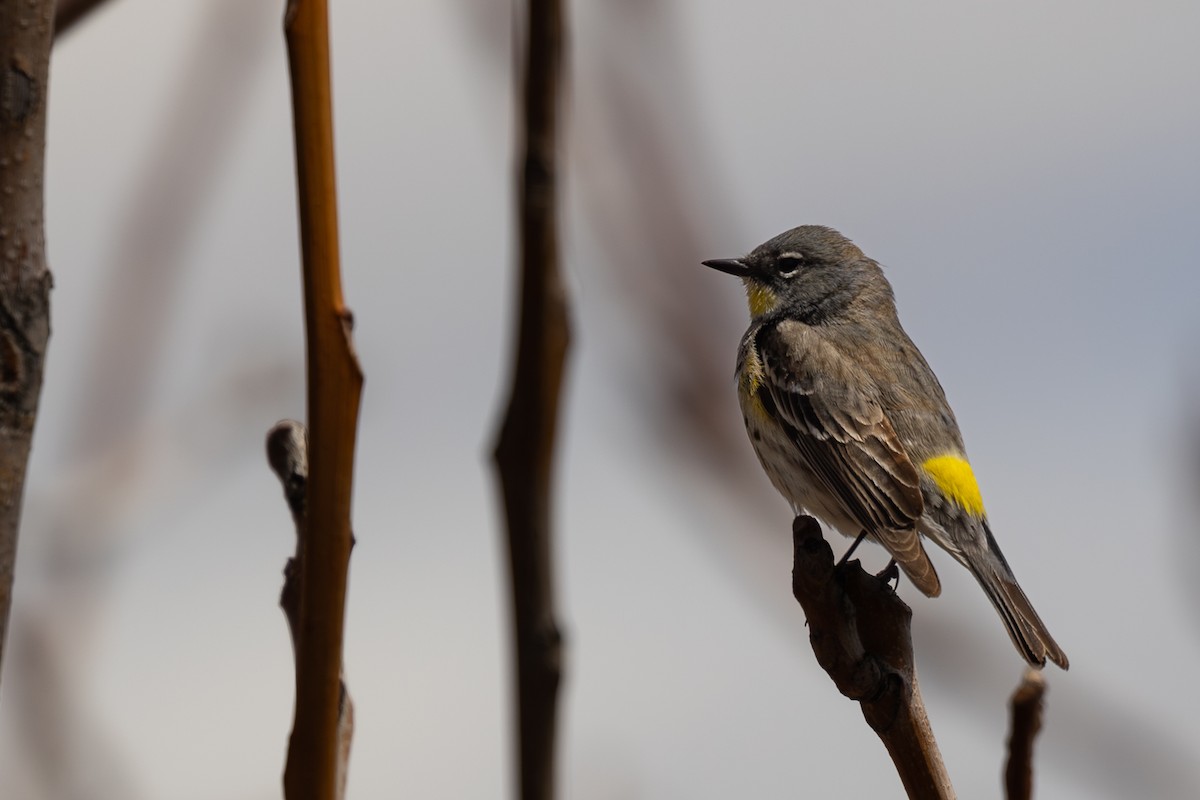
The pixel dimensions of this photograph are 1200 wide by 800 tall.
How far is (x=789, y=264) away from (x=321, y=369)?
6.87 metres

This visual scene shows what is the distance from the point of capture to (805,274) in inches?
313

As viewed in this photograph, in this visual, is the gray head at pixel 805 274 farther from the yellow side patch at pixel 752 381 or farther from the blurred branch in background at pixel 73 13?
the blurred branch in background at pixel 73 13

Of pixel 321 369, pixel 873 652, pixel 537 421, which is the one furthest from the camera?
pixel 873 652

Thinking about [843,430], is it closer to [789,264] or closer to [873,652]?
[789,264]

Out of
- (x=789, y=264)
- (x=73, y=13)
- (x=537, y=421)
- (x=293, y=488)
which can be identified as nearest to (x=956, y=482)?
(x=789, y=264)

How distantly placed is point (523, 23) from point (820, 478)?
19.3 ft

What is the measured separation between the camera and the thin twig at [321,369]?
1293 mm

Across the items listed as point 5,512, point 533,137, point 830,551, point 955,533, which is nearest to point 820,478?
point 955,533

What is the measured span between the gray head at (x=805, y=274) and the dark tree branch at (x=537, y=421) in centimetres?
694

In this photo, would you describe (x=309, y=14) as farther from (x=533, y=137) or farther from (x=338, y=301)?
(x=533, y=137)

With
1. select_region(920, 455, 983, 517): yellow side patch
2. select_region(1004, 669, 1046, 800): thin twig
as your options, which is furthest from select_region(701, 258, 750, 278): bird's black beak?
select_region(1004, 669, 1046, 800): thin twig

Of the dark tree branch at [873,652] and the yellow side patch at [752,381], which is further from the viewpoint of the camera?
the yellow side patch at [752,381]

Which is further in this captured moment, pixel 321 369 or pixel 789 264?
pixel 789 264

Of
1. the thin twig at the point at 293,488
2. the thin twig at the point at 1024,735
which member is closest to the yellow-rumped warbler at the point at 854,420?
the thin twig at the point at 1024,735
